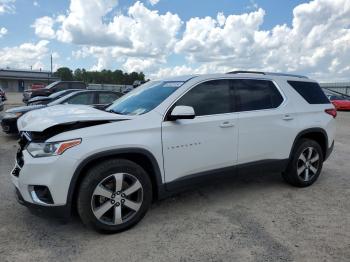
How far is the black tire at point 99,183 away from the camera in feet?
10.4

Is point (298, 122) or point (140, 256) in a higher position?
point (298, 122)

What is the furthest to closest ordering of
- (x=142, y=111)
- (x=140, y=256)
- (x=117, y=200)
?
(x=142, y=111), (x=117, y=200), (x=140, y=256)

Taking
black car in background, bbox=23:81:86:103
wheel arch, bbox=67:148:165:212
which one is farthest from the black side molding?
black car in background, bbox=23:81:86:103

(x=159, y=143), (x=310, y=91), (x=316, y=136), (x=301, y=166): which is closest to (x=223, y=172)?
(x=159, y=143)

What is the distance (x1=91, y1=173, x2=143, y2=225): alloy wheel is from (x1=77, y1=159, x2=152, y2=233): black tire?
22 mm

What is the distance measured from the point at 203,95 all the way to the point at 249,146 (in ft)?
3.12

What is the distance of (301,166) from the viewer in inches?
195

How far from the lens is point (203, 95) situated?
3996mm

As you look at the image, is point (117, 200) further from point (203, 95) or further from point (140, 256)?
point (203, 95)

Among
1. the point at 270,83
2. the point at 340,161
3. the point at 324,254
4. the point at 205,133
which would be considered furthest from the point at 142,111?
the point at 340,161

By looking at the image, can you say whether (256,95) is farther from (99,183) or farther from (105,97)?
(105,97)

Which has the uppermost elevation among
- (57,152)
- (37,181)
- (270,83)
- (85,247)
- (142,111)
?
(270,83)

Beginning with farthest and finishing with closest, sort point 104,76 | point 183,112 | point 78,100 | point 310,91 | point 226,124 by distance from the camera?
point 104,76, point 78,100, point 310,91, point 226,124, point 183,112

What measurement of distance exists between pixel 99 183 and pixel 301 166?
127 inches
